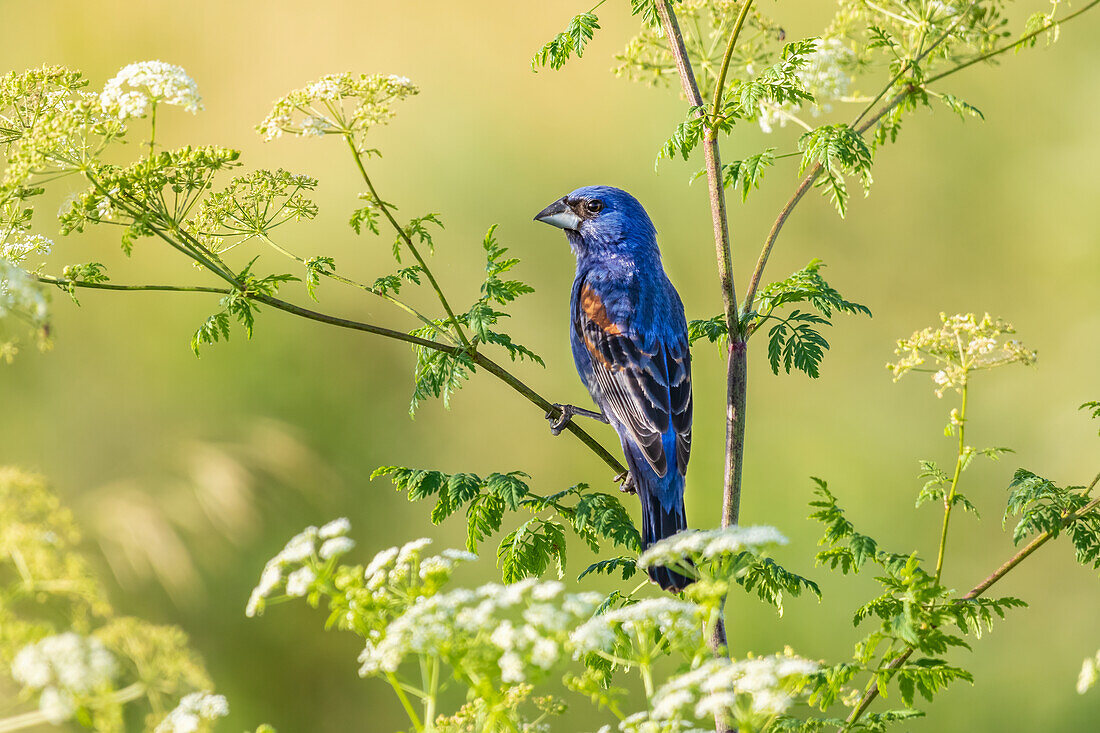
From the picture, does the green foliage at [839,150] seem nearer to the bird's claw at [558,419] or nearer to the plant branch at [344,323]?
the plant branch at [344,323]

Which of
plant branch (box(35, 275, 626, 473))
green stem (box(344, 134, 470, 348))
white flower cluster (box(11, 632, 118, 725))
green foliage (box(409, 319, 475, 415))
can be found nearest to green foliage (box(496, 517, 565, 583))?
plant branch (box(35, 275, 626, 473))

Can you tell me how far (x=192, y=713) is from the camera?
134 centimetres

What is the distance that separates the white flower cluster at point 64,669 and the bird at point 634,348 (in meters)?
1.66

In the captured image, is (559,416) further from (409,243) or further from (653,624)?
(653,624)

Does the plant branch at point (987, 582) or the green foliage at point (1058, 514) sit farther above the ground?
the green foliage at point (1058, 514)

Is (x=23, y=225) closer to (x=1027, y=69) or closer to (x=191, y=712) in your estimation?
(x=191, y=712)

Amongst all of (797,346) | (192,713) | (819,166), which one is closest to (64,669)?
(192,713)

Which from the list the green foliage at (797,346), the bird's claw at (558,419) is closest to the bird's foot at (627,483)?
the bird's claw at (558,419)

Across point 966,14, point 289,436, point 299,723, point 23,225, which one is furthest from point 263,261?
point 966,14

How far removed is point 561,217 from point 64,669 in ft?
10.3

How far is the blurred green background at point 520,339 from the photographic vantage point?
447 cm

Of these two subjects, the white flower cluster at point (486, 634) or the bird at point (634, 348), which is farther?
the bird at point (634, 348)

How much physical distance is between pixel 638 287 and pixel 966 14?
154cm

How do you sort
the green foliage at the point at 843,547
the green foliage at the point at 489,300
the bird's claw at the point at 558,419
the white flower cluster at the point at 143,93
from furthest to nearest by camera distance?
the bird's claw at the point at 558,419 → the green foliage at the point at 489,300 → the green foliage at the point at 843,547 → the white flower cluster at the point at 143,93
